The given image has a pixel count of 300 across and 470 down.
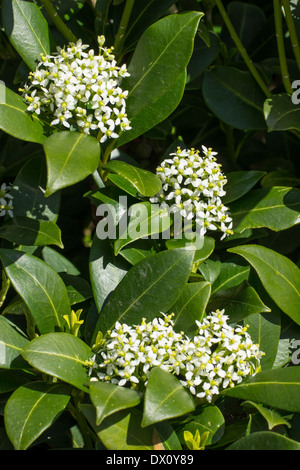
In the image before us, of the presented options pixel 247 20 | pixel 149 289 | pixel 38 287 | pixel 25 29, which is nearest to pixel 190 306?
pixel 149 289

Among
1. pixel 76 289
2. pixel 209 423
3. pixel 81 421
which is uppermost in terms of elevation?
pixel 76 289

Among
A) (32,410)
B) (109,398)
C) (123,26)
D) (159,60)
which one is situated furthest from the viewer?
(123,26)

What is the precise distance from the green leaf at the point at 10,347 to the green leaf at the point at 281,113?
1078mm

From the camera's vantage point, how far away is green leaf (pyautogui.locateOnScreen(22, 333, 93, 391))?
5.19ft

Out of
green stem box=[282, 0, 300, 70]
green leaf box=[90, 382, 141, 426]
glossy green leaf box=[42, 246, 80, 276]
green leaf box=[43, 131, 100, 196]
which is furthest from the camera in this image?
glossy green leaf box=[42, 246, 80, 276]

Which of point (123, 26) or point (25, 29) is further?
point (123, 26)

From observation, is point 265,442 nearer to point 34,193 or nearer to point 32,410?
point 32,410

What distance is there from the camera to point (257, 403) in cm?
176

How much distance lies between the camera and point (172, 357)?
1.62m

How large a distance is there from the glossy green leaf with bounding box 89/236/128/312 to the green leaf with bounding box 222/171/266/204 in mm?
428

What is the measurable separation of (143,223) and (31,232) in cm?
38

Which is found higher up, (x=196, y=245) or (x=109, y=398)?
(x=196, y=245)

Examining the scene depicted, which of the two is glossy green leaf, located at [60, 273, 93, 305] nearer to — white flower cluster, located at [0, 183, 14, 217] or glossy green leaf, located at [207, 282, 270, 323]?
white flower cluster, located at [0, 183, 14, 217]

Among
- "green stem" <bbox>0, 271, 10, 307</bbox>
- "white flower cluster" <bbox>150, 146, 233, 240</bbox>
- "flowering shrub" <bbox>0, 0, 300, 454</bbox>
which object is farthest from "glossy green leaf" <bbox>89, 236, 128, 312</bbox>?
"green stem" <bbox>0, 271, 10, 307</bbox>
